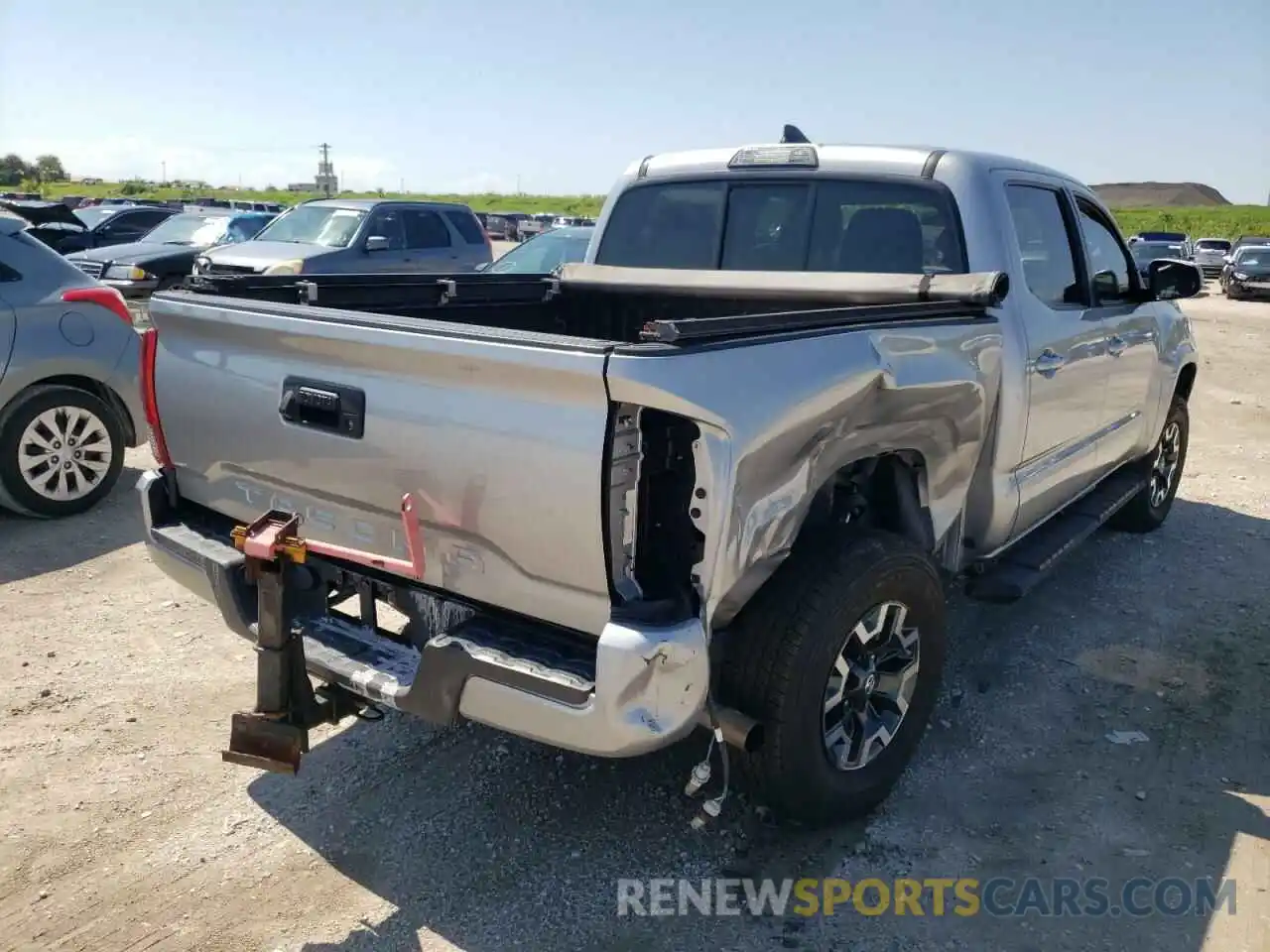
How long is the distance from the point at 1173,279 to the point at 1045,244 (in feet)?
3.99

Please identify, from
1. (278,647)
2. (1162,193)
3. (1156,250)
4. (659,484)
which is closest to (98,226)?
(278,647)

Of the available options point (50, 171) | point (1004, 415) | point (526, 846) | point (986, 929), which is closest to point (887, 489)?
point (1004, 415)

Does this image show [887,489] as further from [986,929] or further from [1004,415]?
[986,929]

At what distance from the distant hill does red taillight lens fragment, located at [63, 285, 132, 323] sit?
400 feet

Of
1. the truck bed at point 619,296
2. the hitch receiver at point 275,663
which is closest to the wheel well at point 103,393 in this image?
the truck bed at point 619,296

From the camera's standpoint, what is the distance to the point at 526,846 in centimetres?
315

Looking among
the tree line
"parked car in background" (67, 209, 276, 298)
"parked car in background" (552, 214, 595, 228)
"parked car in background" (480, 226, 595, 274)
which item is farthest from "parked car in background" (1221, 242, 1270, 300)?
the tree line

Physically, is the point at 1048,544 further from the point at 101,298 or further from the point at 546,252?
the point at 546,252

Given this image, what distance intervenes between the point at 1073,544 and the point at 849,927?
8.23 feet

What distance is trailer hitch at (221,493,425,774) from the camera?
2.74 meters

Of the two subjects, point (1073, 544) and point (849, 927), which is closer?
point (849, 927)

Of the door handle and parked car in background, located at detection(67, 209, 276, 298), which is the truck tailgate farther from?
parked car in background, located at detection(67, 209, 276, 298)

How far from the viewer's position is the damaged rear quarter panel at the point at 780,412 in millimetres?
2396

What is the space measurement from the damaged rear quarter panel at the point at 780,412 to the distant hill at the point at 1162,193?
Answer: 404ft
